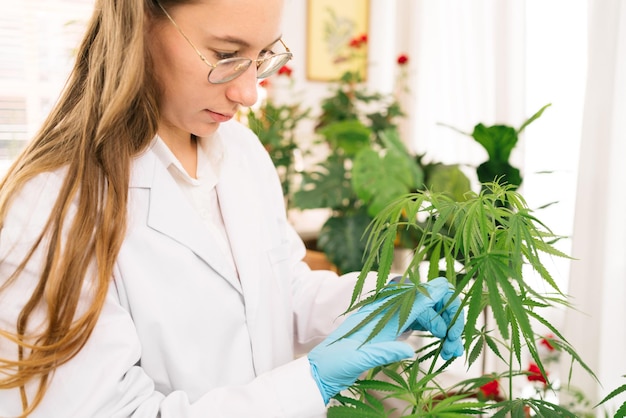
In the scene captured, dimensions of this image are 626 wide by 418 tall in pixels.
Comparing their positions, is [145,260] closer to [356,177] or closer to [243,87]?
[243,87]

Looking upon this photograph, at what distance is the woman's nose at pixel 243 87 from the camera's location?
96 cm

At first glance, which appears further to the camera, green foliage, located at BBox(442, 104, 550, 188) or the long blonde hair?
green foliage, located at BBox(442, 104, 550, 188)

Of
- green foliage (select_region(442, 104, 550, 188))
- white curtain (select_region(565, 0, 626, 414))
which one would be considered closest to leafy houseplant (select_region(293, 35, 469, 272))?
green foliage (select_region(442, 104, 550, 188))

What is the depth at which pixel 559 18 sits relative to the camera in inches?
82.0

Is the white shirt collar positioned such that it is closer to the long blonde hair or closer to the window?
the long blonde hair

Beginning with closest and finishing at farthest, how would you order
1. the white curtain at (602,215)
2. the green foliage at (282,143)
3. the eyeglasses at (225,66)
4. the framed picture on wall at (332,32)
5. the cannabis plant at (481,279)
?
the cannabis plant at (481,279) < the eyeglasses at (225,66) < the white curtain at (602,215) < the green foliage at (282,143) < the framed picture on wall at (332,32)

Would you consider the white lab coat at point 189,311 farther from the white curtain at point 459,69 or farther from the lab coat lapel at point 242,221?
the white curtain at point 459,69

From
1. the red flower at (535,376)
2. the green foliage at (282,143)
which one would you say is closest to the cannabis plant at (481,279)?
the red flower at (535,376)

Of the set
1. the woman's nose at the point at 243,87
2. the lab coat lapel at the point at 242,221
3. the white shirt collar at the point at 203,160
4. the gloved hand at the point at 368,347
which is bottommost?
the gloved hand at the point at 368,347

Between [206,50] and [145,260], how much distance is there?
0.35m

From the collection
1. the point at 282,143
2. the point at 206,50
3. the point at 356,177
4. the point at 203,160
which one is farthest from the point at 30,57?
the point at 206,50

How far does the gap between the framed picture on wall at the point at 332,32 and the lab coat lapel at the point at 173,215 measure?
257cm

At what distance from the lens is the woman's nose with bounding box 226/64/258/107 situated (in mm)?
960

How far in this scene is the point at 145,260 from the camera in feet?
3.19
